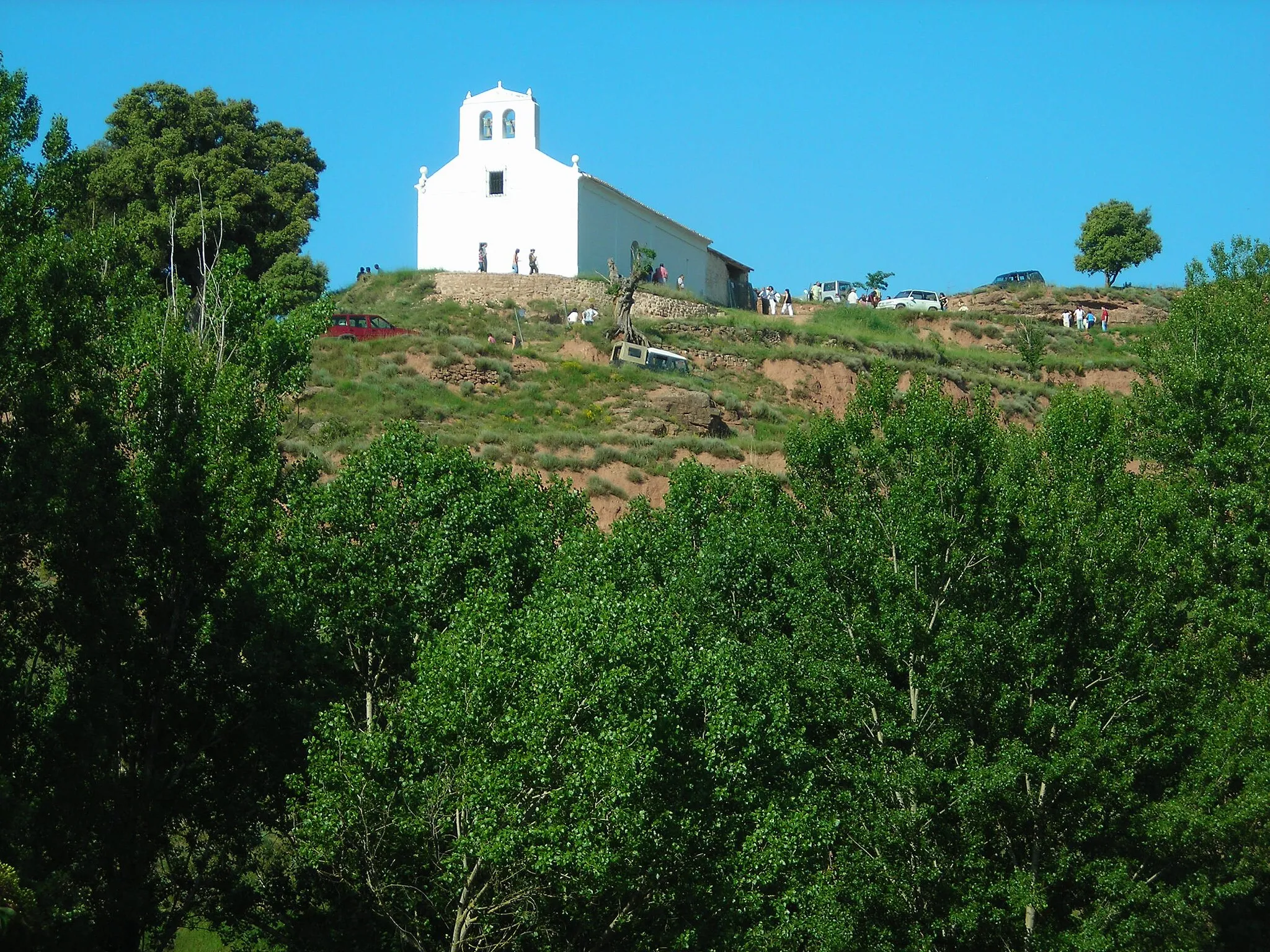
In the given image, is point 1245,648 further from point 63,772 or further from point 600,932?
point 63,772

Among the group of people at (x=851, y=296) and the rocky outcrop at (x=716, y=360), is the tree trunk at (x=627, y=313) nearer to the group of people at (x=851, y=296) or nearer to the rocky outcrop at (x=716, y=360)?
the rocky outcrop at (x=716, y=360)

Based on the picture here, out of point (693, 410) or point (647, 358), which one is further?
point (647, 358)

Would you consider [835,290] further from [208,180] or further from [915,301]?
[208,180]

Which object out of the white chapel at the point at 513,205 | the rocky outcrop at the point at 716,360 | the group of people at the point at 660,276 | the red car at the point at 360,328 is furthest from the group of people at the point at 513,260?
the red car at the point at 360,328

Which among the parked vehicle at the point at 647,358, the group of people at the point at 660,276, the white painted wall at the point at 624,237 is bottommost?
the parked vehicle at the point at 647,358

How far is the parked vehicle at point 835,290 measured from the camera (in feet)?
248

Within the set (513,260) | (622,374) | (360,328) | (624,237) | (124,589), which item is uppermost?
(624,237)

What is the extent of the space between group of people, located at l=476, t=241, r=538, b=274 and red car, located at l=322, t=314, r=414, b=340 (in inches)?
324

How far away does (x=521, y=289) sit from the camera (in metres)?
55.1

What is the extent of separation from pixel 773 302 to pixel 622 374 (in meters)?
22.7

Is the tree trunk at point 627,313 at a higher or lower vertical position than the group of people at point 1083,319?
lower

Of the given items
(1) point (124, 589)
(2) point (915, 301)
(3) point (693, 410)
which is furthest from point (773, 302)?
(1) point (124, 589)

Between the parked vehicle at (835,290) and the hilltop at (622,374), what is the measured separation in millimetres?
8765

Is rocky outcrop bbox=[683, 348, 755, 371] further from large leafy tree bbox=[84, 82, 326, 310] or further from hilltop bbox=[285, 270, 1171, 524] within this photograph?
large leafy tree bbox=[84, 82, 326, 310]
